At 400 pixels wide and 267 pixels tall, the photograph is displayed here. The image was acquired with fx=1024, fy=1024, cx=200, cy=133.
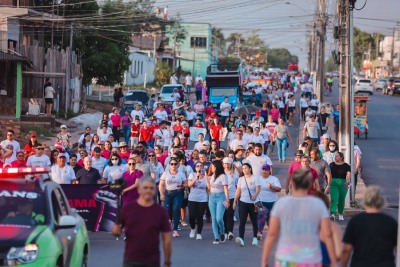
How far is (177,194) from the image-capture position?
19.5 metres

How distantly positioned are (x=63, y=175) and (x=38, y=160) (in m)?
1.34

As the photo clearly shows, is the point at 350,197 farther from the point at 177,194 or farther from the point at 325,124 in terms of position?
the point at 325,124

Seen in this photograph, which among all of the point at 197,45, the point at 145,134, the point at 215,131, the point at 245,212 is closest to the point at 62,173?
the point at 245,212

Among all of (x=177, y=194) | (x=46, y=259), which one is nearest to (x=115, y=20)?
(x=177, y=194)

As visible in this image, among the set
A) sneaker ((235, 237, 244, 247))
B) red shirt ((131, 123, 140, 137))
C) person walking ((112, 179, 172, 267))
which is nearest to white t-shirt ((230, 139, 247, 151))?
red shirt ((131, 123, 140, 137))

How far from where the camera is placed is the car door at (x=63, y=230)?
447 inches

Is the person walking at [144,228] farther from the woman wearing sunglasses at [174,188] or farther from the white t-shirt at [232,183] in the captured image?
the woman wearing sunglasses at [174,188]

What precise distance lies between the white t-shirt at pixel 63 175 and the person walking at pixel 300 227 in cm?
1048

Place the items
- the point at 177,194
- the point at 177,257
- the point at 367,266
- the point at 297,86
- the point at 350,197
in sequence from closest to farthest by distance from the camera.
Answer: the point at 367,266 → the point at 177,257 → the point at 177,194 → the point at 350,197 → the point at 297,86

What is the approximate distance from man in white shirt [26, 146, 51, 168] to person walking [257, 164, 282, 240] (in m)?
4.50

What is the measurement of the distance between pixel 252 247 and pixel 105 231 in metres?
2.68

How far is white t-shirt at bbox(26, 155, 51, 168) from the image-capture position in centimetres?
2025

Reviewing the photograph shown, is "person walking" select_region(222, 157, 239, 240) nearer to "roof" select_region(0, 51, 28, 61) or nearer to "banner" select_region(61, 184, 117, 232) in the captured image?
"banner" select_region(61, 184, 117, 232)

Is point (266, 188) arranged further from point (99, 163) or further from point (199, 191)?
point (99, 163)
